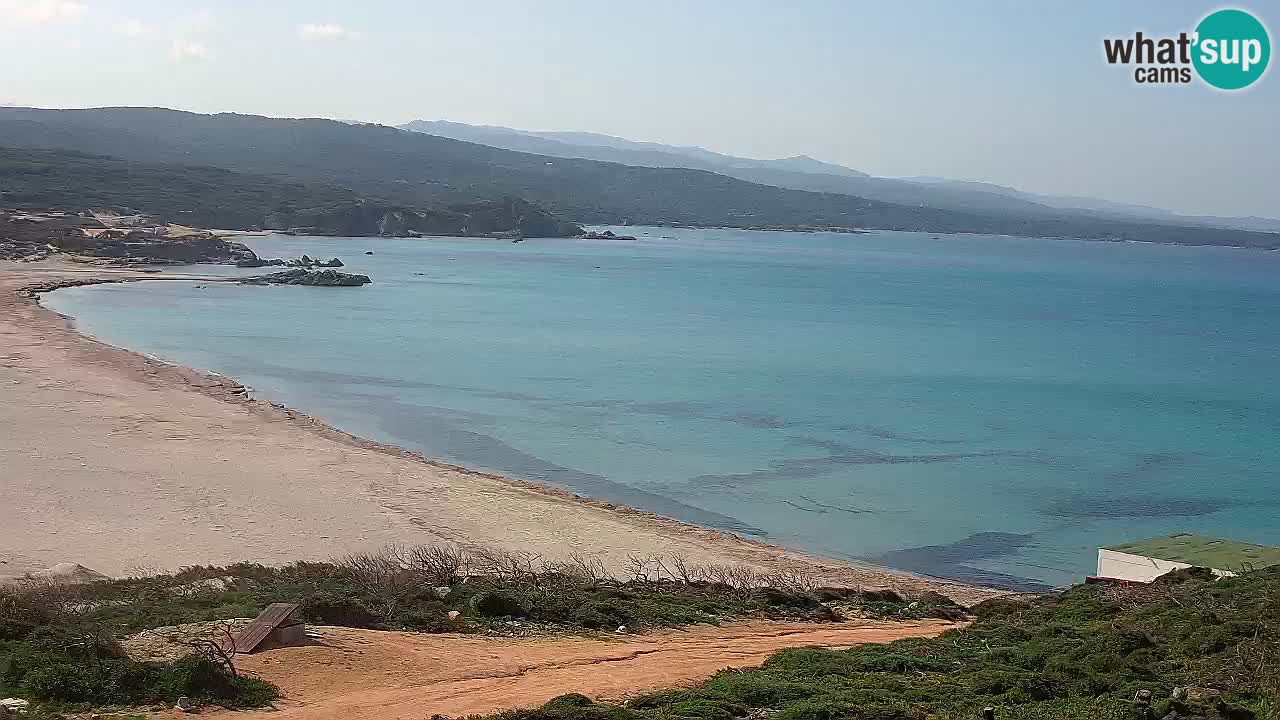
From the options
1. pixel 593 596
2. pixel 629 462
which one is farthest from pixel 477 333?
pixel 593 596

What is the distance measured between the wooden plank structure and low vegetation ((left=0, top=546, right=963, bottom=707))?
0.35 metres

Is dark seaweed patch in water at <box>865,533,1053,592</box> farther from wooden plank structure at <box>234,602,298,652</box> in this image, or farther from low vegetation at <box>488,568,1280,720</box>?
wooden plank structure at <box>234,602,298,652</box>

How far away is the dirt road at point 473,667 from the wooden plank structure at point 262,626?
17cm

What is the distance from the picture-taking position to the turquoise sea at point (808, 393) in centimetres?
2539

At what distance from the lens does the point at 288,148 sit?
192875 mm

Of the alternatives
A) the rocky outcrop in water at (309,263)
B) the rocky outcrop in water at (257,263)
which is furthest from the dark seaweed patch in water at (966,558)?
the rocky outcrop in water at (257,263)

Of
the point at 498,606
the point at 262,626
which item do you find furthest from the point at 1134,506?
the point at 262,626

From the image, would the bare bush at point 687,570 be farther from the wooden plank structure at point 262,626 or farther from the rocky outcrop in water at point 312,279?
the rocky outcrop in water at point 312,279

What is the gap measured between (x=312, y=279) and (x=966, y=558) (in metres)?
59.2

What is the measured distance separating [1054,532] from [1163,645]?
1485cm

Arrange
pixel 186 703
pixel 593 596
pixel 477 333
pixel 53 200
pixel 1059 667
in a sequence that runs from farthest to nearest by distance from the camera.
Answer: pixel 53 200, pixel 477 333, pixel 593 596, pixel 1059 667, pixel 186 703

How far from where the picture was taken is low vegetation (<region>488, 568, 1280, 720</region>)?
8289 mm

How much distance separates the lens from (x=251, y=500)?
2095 cm

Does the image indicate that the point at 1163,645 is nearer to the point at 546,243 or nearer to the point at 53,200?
the point at 53,200
